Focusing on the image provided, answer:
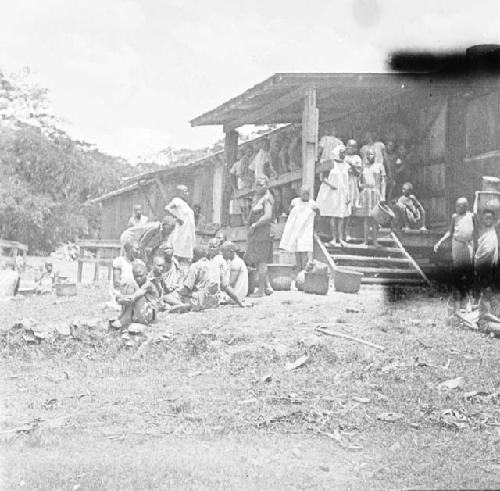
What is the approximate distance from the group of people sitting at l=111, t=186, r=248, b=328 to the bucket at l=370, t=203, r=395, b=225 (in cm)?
249

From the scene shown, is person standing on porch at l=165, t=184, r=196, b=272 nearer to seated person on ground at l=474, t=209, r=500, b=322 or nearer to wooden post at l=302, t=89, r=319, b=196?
wooden post at l=302, t=89, r=319, b=196

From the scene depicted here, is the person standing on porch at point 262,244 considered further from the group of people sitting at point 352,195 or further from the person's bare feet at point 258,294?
the group of people sitting at point 352,195

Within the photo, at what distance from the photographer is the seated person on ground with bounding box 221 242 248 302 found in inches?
363

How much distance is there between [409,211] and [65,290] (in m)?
5.88

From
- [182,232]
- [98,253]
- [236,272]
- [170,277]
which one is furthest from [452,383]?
[98,253]

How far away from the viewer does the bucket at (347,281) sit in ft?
30.6

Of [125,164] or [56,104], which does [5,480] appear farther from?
[125,164]

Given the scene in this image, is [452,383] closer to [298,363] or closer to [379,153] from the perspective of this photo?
[298,363]

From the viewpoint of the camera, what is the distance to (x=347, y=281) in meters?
9.35

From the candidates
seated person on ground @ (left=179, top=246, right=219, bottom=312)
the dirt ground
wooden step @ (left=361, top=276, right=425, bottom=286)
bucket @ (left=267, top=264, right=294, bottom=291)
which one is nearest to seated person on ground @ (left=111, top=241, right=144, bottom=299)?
the dirt ground

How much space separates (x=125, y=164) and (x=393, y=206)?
8.19 meters

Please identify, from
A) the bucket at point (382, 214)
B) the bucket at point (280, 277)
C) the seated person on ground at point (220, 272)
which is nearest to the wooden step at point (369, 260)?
the bucket at point (382, 214)

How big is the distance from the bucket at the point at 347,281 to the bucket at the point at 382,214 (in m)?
1.76

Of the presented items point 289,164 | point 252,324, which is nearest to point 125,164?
point 289,164
